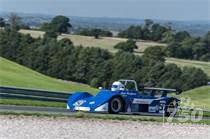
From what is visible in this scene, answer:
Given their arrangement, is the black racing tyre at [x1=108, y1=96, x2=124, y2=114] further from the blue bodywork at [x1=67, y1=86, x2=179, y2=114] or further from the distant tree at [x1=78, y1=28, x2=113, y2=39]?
the distant tree at [x1=78, y1=28, x2=113, y2=39]

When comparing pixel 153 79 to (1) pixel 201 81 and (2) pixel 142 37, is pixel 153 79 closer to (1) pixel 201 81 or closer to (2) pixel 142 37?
(1) pixel 201 81

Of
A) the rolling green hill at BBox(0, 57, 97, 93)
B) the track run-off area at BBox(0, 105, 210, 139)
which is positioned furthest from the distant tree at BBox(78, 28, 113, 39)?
the track run-off area at BBox(0, 105, 210, 139)

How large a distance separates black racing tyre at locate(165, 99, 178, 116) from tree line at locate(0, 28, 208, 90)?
24216 millimetres

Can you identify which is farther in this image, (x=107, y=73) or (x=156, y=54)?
(x=156, y=54)

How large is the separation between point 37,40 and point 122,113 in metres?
44.7

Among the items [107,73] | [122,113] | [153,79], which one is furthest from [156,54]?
[122,113]

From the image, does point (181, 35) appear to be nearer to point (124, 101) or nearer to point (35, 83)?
point (35, 83)

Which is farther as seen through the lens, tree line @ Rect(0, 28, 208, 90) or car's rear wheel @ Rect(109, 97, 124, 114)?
tree line @ Rect(0, 28, 208, 90)

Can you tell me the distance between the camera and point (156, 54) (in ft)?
244

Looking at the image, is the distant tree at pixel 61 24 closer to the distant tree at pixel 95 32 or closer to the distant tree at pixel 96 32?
the distant tree at pixel 95 32

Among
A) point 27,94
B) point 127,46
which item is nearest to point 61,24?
point 127,46

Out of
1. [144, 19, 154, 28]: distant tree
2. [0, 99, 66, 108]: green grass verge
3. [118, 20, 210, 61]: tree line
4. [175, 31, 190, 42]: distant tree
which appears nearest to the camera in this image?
[0, 99, 66, 108]: green grass verge

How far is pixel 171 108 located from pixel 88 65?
35952 mm

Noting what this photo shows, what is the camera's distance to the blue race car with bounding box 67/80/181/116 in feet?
67.0
